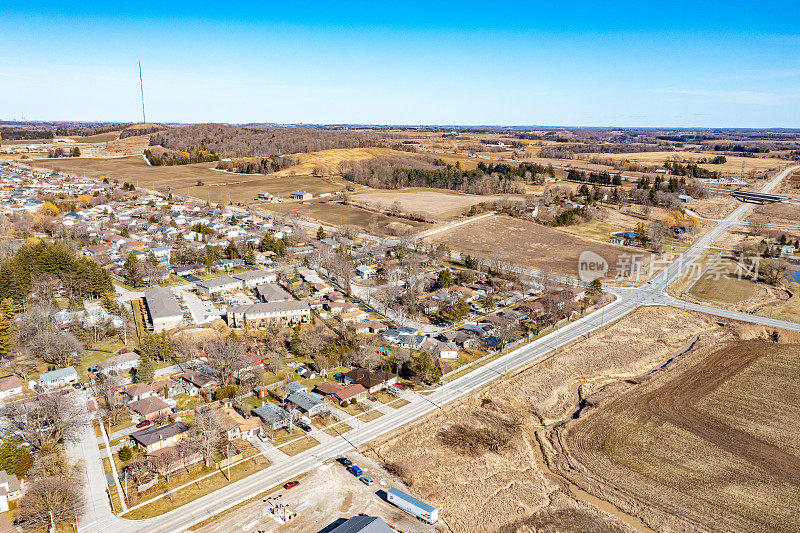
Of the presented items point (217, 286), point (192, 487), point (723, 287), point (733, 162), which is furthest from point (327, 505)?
point (733, 162)

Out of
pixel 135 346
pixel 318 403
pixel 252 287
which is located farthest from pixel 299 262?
pixel 318 403

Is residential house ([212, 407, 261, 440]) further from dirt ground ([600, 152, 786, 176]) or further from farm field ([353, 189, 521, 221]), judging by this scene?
dirt ground ([600, 152, 786, 176])

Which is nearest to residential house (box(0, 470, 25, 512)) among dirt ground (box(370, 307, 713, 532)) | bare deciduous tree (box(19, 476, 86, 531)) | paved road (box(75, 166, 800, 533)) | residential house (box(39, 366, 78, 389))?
bare deciduous tree (box(19, 476, 86, 531))

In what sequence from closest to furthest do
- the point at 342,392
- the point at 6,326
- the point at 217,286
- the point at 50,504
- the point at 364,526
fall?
1. the point at 364,526
2. the point at 50,504
3. the point at 342,392
4. the point at 6,326
5. the point at 217,286

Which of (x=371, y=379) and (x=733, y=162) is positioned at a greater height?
(x=733, y=162)

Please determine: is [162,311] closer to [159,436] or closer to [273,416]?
[159,436]

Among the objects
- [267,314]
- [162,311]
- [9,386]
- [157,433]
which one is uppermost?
[162,311]

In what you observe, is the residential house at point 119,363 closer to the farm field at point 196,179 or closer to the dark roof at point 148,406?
the dark roof at point 148,406

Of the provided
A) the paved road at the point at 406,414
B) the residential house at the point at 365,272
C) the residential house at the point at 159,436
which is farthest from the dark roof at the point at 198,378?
the residential house at the point at 365,272
